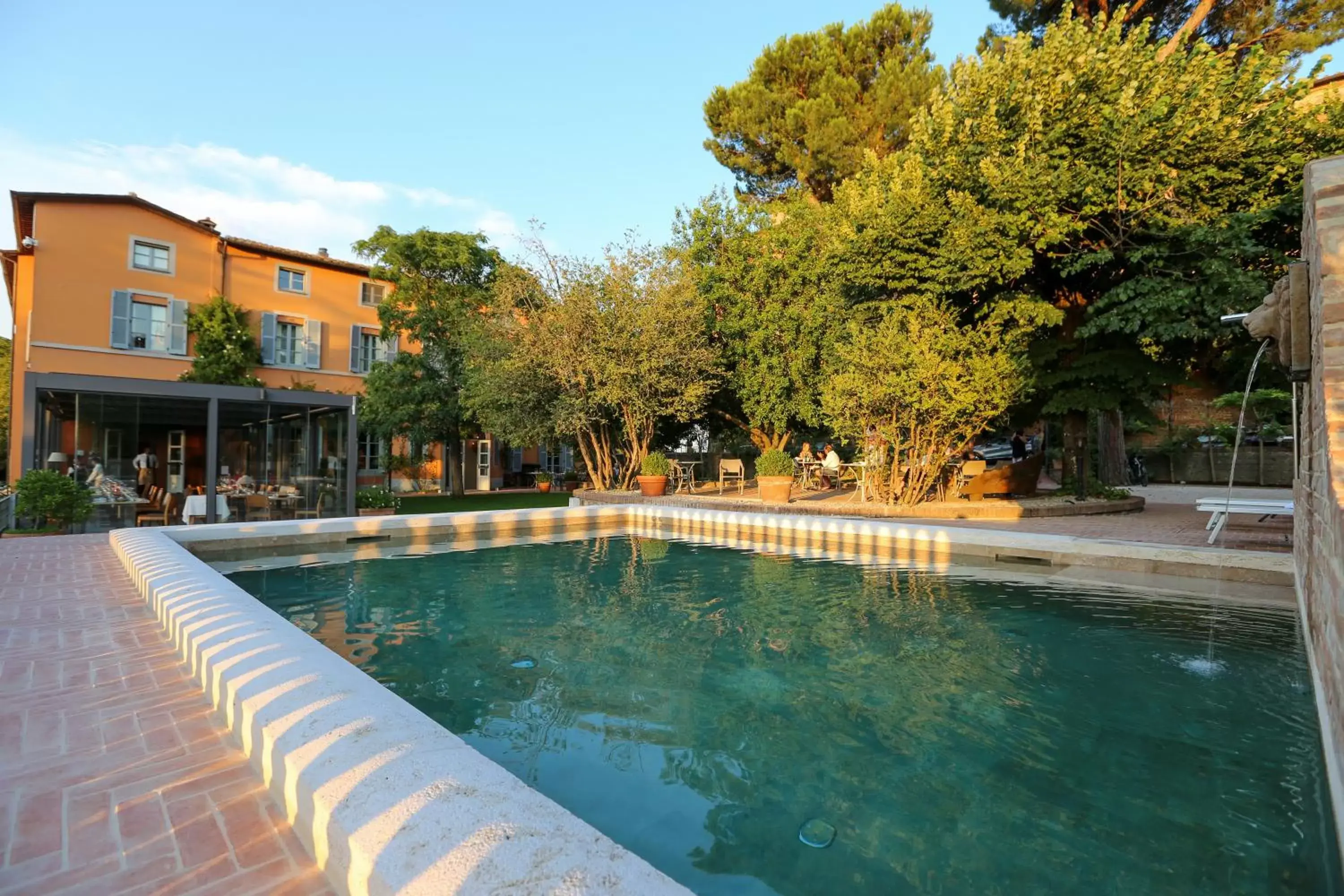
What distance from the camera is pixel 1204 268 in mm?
9531

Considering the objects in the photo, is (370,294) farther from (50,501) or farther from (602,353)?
(50,501)

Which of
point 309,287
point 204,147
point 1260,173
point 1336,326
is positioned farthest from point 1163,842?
point 309,287

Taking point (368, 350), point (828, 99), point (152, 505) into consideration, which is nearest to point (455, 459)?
point (368, 350)

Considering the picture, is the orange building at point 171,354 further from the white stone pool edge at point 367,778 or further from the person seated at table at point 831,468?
the person seated at table at point 831,468

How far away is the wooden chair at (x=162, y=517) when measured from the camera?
37.7 feet

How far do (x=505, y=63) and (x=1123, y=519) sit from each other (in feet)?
49.1

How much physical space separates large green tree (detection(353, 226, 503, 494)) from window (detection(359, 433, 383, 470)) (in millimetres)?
3112

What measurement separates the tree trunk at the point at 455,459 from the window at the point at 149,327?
831 cm

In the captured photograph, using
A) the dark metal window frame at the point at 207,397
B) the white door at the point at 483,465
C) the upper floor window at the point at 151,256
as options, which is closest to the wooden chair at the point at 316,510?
the dark metal window frame at the point at 207,397

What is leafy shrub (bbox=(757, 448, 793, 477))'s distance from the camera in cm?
1362

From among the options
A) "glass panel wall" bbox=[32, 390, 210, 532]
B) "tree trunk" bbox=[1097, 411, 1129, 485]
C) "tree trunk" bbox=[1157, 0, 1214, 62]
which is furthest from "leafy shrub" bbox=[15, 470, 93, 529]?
"tree trunk" bbox=[1157, 0, 1214, 62]

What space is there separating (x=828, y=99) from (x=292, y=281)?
1781 cm

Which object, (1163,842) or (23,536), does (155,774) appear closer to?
(1163,842)

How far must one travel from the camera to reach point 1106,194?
33.4 feet
